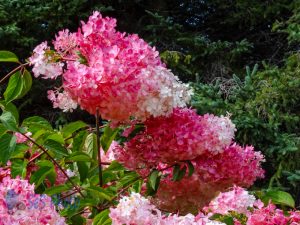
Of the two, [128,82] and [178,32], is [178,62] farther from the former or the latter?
[128,82]

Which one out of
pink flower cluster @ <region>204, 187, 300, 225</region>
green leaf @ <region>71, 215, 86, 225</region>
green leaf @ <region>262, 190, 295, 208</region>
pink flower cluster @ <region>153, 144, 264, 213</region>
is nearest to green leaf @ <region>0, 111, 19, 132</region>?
green leaf @ <region>71, 215, 86, 225</region>

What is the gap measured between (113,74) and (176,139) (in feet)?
0.72

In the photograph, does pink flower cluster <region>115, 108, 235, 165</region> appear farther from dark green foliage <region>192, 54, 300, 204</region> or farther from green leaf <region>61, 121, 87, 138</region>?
dark green foliage <region>192, 54, 300, 204</region>

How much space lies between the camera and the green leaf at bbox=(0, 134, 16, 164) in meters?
1.34

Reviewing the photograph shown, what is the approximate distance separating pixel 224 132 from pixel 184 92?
15 centimetres

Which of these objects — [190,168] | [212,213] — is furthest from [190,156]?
[212,213]

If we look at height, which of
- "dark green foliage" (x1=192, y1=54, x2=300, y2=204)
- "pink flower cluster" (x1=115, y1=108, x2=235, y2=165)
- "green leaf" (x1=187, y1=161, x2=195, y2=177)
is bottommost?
"dark green foliage" (x1=192, y1=54, x2=300, y2=204)

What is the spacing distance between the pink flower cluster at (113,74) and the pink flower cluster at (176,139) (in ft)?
0.24

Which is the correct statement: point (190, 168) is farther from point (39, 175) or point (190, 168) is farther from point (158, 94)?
point (39, 175)

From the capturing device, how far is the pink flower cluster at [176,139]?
1383 mm

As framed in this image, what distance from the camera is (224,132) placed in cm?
143

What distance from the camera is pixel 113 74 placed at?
1.26 meters

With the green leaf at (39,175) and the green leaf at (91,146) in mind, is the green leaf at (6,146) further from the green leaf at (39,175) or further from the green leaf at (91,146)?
the green leaf at (91,146)

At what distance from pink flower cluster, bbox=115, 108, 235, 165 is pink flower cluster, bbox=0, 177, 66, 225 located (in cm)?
38
